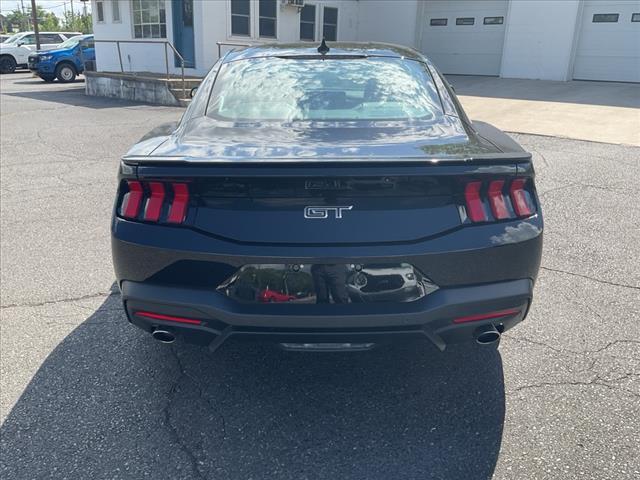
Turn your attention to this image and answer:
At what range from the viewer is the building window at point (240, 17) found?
54.2 feet

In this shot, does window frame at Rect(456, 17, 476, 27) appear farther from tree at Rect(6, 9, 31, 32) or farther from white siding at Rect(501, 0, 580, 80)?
tree at Rect(6, 9, 31, 32)

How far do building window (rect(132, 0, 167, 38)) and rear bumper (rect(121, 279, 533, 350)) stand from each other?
56.2ft

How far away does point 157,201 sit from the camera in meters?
2.28

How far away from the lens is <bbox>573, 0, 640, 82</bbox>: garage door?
1472cm

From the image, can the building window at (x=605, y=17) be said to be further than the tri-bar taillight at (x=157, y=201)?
Yes

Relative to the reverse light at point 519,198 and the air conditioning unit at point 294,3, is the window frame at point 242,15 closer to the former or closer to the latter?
the air conditioning unit at point 294,3

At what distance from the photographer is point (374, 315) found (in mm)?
2164

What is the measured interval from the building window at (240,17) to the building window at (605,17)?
1049 centimetres

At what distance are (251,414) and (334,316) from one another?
→ 30.2 inches

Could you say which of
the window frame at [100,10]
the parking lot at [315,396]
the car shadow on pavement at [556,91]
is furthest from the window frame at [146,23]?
the parking lot at [315,396]

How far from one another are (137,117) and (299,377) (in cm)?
1058

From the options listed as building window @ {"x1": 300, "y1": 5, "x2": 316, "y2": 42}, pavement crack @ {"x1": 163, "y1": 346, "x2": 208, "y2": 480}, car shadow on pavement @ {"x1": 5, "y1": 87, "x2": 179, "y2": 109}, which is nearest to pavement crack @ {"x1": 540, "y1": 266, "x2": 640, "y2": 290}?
pavement crack @ {"x1": 163, "y1": 346, "x2": 208, "y2": 480}

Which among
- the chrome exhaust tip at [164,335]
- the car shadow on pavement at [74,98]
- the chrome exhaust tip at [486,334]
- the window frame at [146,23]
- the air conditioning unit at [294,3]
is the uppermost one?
the air conditioning unit at [294,3]

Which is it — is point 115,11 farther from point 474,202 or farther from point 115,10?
point 474,202
